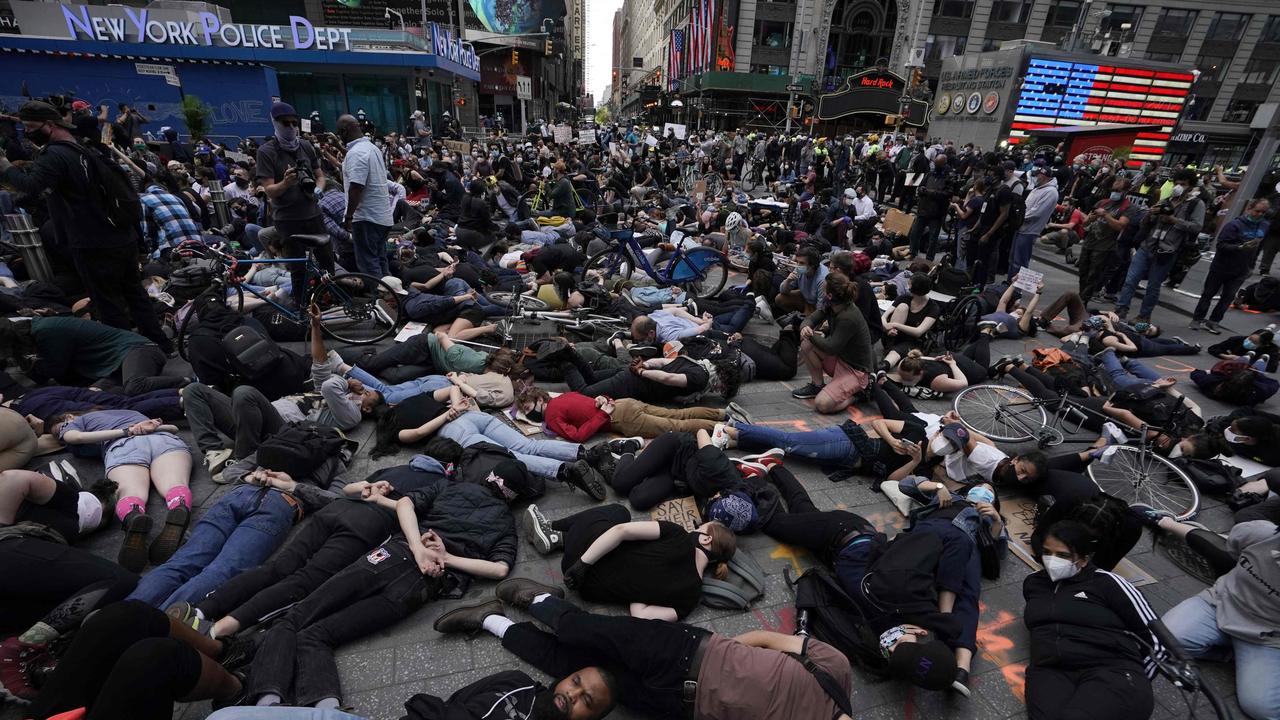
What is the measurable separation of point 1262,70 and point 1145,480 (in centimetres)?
6059

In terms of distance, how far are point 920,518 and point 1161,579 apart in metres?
2.13

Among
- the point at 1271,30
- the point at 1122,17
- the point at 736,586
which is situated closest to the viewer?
the point at 736,586

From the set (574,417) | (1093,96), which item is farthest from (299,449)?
(1093,96)

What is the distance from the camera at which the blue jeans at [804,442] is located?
543cm

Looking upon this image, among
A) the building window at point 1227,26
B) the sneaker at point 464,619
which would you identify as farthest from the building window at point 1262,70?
the sneaker at point 464,619

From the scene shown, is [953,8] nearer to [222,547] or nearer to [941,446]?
[941,446]

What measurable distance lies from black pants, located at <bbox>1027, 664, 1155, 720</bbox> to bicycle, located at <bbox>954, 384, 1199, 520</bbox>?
1839 mm

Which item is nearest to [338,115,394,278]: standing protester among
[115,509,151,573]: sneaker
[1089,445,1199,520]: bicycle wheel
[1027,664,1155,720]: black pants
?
[115,509,151,573]: sneaker

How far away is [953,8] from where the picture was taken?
1714 inches

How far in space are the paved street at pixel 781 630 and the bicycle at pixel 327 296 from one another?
2827 mm

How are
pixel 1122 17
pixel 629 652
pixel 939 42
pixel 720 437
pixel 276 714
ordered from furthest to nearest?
1. pixel 939 42
2. pixel 1122 17
3. pixel 720 437
4. pixel 629 652
5. pixel 276 714

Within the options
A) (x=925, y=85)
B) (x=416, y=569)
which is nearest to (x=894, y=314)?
(x=416, y=569)

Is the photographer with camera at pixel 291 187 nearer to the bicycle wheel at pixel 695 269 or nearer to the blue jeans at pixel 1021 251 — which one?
the bicycle wheel at pixel 695 269

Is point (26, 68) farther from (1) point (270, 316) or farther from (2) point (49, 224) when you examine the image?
(1) point (270, 316)
